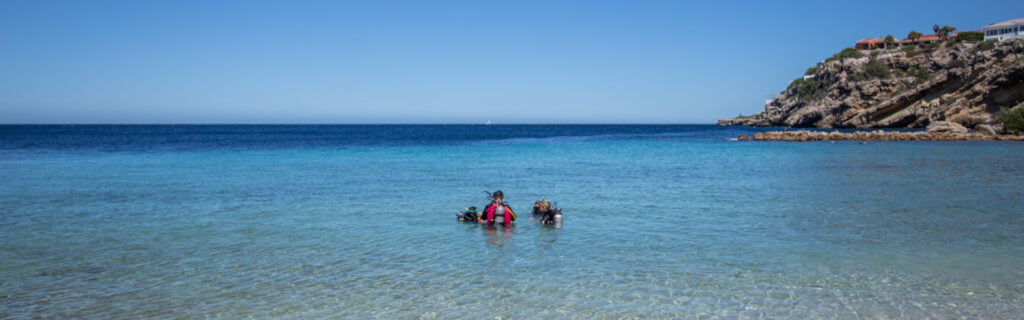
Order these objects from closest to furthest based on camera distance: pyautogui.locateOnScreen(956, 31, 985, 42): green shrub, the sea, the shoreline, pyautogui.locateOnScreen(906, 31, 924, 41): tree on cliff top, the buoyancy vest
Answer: the sea → the buoyancy vest → the shoreline → pyautogui.locateOnScreen(956, 31, 985, 42): green shrub → pyautogui.locateOnScreen(906, 31, 924, 41): tree on cliff top

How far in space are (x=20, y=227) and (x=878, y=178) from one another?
26.6 meters

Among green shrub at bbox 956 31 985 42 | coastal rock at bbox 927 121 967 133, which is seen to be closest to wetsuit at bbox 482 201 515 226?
coastal rock at bbox 927 121 967 133

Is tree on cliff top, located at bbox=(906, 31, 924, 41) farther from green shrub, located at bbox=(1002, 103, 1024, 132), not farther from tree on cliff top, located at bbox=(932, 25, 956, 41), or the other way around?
green shrub, located at bbox=(1002, 103, 1024, 132)

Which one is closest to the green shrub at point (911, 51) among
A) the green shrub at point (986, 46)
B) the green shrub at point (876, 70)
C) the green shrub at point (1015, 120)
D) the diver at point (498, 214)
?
the green shrub at point (876, 70)

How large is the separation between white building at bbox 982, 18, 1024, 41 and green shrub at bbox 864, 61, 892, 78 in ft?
62.9

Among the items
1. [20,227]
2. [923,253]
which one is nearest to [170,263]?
[20,227]

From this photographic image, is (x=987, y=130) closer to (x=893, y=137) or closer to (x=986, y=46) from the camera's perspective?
(x=893, y=137)

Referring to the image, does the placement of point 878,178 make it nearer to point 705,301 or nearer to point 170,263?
point 705,301

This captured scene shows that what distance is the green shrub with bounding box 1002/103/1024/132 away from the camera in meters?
50.8

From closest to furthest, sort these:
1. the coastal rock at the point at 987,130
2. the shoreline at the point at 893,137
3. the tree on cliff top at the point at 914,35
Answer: the shoreline at the point at 893,137, the coastal rock at the point at 987,130, the tree on cliff top at the point at 914,35

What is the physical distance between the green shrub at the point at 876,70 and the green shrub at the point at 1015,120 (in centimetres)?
4470

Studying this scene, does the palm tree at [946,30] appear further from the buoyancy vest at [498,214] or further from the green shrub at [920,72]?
the buoyancy vest at [498,214]

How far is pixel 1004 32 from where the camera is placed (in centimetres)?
10119

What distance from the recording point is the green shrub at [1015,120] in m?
50.8
